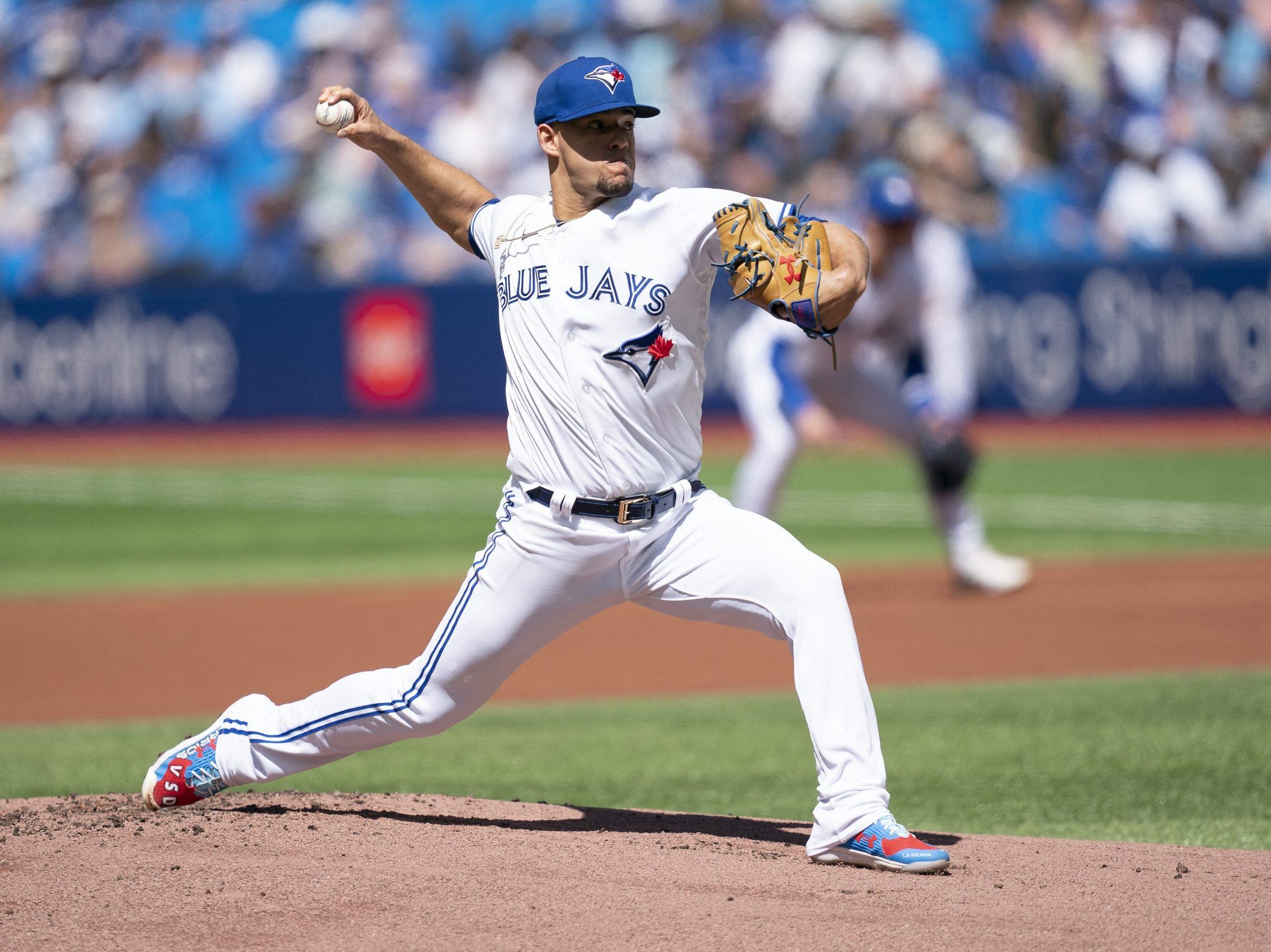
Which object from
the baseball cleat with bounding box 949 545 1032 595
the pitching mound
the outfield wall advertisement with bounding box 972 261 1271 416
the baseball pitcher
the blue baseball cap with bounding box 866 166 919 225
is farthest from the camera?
the outfield wall advertisement with bounding box 972 261 1271 416

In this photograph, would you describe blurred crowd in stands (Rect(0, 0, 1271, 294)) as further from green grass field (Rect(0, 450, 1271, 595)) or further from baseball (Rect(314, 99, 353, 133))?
baseball (Rect(314, 99, 353, 133))

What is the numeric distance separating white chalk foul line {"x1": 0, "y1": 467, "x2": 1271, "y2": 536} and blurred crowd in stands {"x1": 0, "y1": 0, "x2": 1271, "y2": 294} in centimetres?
346

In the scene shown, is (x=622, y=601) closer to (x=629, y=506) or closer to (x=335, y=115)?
(x=629, y=506)

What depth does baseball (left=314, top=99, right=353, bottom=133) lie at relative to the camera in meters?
4.34

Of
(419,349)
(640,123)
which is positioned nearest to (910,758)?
(419,349)

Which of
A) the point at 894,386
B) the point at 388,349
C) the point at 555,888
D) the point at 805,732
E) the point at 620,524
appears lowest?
the point at 805,732

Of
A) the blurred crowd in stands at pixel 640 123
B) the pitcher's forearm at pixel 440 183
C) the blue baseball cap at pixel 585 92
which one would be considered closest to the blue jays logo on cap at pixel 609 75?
the blue baseball cap at pixel 585 92

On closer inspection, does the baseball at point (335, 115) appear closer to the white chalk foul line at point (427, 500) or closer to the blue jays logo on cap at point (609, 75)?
the blue jays logo on cap at point (609, 75)

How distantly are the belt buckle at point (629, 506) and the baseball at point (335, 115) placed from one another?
52.2 inches

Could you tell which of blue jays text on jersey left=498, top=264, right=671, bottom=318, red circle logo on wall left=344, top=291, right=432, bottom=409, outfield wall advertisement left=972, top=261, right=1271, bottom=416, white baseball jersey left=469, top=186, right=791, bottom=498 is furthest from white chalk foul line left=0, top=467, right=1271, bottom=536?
blue jays text on jersey left=498, top=264, right=671, bottom=318

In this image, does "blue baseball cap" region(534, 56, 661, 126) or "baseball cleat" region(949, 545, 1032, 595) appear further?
"baseball cleat" region(949, 545, 1032, 595)

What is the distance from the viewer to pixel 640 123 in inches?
759

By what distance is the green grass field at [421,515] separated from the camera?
11.8 meters

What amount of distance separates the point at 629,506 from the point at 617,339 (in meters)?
0.42
